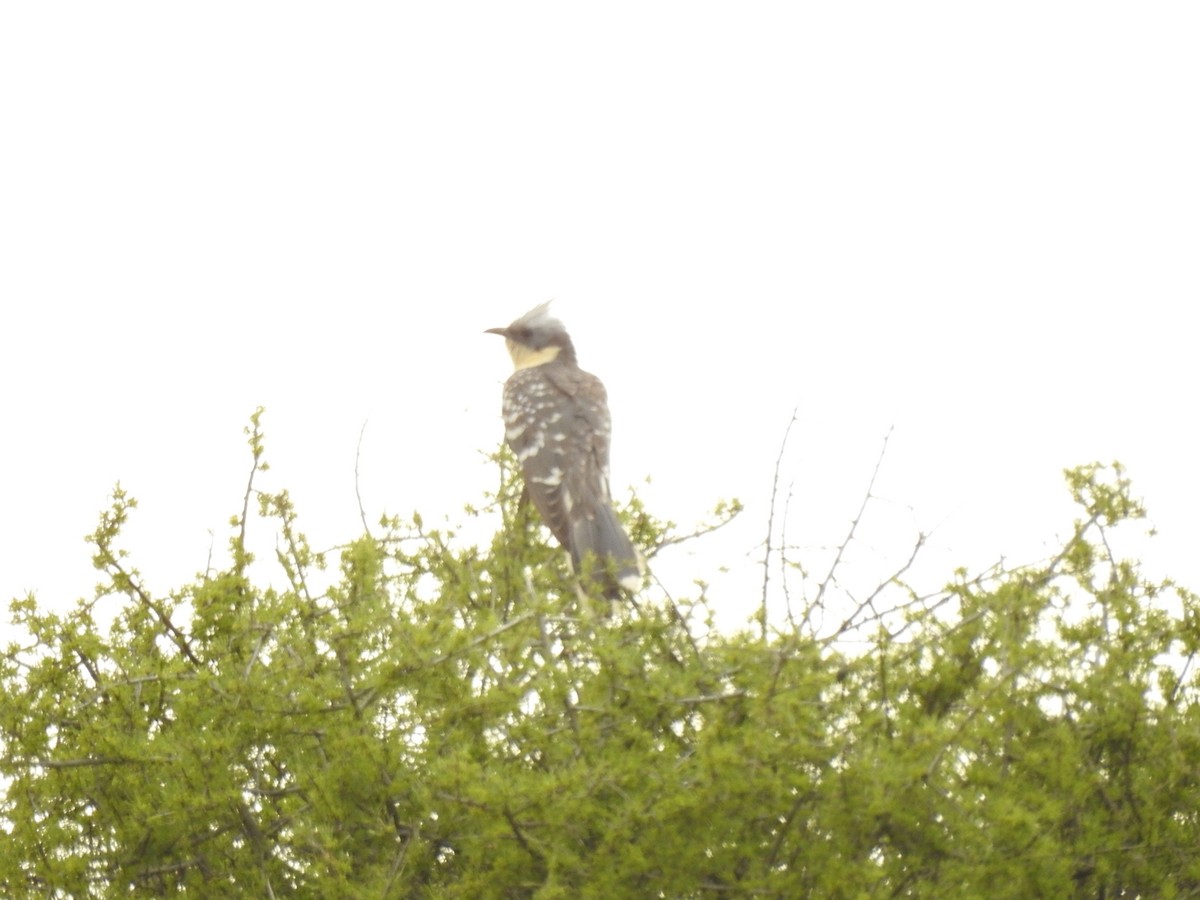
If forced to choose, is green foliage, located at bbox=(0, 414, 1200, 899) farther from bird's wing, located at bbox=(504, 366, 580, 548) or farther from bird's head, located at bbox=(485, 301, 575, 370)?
bird's head, located at bbox=(485, 301, 575, 370)

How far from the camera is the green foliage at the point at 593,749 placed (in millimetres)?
3350

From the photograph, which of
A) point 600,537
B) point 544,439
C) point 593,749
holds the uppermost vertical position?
point 544,439

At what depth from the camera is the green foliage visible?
132 inches

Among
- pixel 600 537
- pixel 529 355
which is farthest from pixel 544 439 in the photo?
pixel 529 355

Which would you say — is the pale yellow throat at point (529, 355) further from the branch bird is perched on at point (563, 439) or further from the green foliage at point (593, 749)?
the green foliage at point (593, 749)

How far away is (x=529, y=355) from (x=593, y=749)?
15.1 feet

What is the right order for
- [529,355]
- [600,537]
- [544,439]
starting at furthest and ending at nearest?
[529,355] < [544,439] < [600,537]

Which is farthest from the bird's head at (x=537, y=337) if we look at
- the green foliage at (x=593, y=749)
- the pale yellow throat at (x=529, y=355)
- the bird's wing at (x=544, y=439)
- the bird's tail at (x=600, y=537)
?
the green foliage at (x=593, y=749)

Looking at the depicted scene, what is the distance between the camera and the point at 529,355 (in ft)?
26.3

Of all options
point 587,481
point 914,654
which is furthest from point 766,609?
point 587,481

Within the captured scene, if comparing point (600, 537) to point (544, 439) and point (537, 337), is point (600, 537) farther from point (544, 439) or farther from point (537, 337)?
point (537, 337)

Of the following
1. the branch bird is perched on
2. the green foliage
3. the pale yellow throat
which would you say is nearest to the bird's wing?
the branch bird is perched on

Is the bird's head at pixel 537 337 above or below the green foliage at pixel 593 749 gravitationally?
above

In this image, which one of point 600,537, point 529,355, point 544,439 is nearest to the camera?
point 600,537
